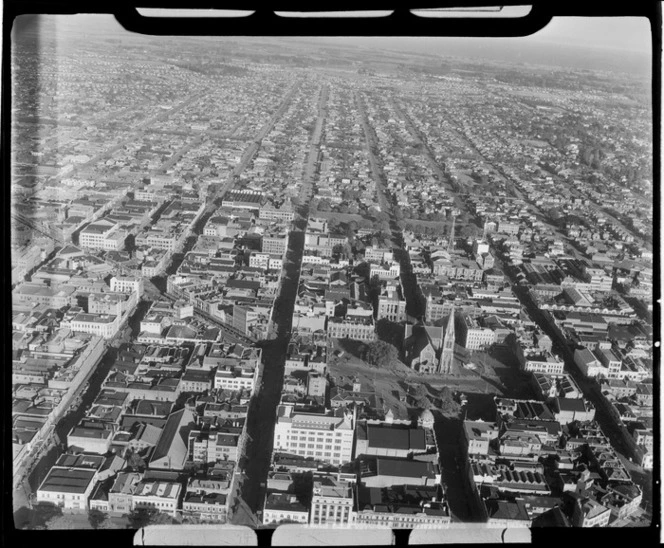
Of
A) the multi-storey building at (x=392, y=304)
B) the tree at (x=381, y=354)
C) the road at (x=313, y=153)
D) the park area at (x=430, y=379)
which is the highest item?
→ the road at (x=313, y=153)

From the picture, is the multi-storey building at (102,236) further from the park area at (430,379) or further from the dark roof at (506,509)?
the dark roof at (506,509)

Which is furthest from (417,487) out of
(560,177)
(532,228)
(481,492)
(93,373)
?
(532,228)

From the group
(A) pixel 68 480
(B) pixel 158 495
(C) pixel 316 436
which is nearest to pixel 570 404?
(C) pixel 316 436

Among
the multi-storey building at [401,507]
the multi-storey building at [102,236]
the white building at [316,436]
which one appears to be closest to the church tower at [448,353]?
the white building at [316,436]

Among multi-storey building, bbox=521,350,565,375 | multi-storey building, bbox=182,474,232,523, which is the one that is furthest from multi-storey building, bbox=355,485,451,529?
multi-storey building, bbox=521,350,565,375

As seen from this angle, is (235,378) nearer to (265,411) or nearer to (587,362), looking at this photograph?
(265,411)

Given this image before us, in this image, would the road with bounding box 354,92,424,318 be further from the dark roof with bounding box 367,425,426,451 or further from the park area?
the dark roof with bounding box 367,425,426,451

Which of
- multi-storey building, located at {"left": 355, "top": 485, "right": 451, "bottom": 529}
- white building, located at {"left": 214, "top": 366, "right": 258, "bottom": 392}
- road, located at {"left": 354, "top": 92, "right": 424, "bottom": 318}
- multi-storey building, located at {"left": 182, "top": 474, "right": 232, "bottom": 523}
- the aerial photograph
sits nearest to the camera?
multi-storey building, located at {"left": 355, "top": 485, "right": 451, "bottom": 529}
